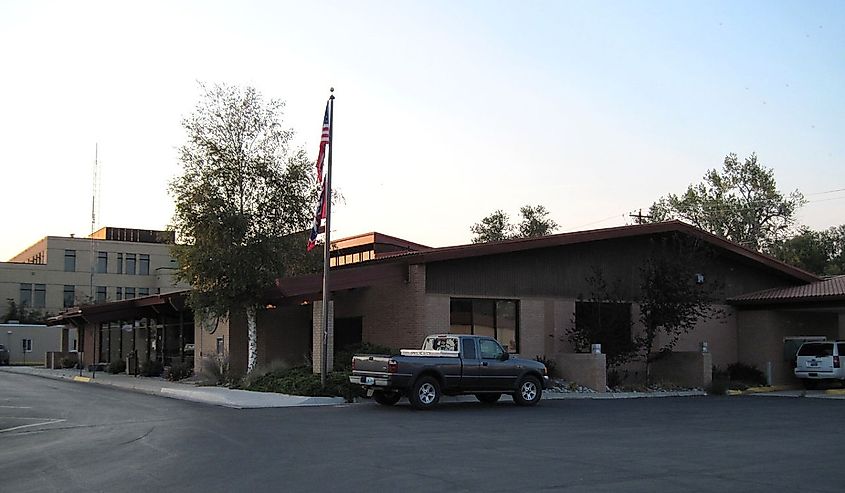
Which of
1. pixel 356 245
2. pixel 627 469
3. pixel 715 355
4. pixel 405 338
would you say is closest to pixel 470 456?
pixel 627 469

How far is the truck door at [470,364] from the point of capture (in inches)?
895

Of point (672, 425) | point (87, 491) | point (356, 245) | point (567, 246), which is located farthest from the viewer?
point (356, 245)

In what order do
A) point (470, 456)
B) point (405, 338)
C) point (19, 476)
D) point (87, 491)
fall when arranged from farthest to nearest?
point (405, 338)
point (470, 456)
point (19, 476)
point (87, 491)

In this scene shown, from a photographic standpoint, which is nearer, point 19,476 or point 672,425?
point 19,476

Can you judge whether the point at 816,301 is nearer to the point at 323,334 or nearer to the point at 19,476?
the point at 323,334

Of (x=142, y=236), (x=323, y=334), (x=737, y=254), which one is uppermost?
(x=142, y=236)

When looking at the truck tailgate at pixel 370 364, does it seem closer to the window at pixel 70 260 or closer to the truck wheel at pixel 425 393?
the truck wheel at pixel 425 393

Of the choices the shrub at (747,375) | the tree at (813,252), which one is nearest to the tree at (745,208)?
the tree at (813,252)

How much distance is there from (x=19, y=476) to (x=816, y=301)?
28.9 meters

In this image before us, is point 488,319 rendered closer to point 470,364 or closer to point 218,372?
point 470,364

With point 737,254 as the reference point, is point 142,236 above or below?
above

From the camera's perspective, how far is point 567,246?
106 ft

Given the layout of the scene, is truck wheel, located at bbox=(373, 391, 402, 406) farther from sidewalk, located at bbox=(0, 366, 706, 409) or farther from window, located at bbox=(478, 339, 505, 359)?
window, located at bbox=(478, 339, 505, 359)

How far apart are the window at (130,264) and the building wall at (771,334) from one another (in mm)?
67061
